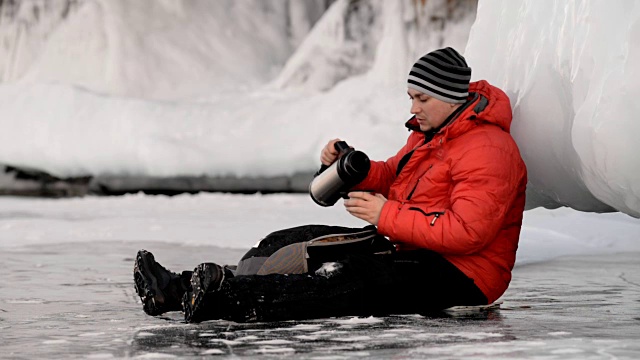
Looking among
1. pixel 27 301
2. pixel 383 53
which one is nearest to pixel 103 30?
pixel 383 53

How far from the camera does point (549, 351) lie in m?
2.75

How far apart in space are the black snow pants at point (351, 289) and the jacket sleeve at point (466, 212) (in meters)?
0.09

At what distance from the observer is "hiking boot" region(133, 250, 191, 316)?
3.38m

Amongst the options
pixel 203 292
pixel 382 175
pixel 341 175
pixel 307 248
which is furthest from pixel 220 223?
pixel 203 292

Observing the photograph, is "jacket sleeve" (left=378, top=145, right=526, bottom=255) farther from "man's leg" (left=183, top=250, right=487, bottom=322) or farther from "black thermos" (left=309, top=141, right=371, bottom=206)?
"black thermos" (left=309, top=141, right=371, bottom=206)

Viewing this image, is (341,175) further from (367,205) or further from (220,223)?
(220,223)

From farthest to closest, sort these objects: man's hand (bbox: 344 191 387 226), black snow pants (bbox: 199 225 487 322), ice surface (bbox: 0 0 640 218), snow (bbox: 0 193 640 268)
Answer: ice surface (bbox: 0 0 640 218), snow (bbox: 0 193 640 268), man's hand (bbox: 344 191 387 226), black snow pants (bbox: 199 225 487 322)

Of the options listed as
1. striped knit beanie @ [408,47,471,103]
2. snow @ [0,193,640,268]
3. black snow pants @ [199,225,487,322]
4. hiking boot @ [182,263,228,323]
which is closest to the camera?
hiking boot @ [182,263,228,323]

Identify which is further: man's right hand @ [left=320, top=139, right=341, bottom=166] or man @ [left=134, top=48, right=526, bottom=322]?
man's right hand @ [left=320, top=139, right=341, bottom=166]

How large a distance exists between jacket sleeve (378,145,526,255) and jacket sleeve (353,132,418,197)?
42 cm

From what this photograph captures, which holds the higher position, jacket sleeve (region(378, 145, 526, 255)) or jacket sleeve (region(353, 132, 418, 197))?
jacket sleeve (region(353, 132, 418, 197))

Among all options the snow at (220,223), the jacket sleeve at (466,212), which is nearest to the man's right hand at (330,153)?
the jacket sleeve at (466,212)

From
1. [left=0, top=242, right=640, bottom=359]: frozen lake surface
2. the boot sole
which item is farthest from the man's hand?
the boot sole

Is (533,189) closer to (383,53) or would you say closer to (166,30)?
(383,53)
